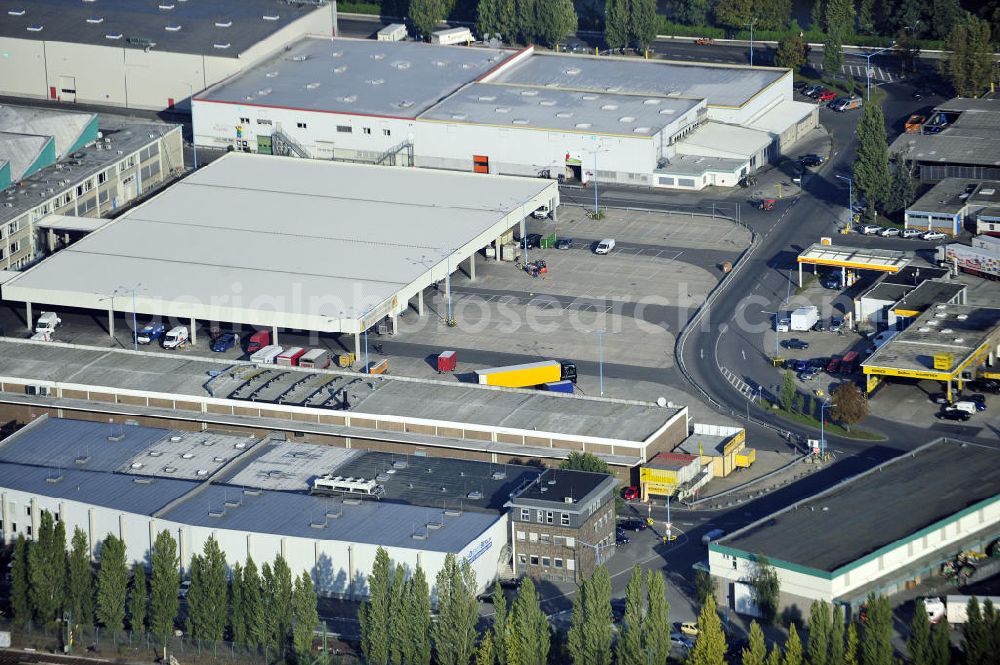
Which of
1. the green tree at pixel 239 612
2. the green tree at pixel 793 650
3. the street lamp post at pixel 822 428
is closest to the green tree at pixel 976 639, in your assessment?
the green tree at pixel 793 650

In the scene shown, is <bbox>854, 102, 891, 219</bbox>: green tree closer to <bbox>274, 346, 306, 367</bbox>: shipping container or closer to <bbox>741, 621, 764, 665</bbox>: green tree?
<bbox>274, 346, 306, 367</bbox>: shipping container

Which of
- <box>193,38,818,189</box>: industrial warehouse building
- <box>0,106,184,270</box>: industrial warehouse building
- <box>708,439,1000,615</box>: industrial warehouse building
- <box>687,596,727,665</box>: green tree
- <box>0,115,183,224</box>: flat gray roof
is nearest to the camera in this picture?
<box>687,596,727,665</box>: green tree

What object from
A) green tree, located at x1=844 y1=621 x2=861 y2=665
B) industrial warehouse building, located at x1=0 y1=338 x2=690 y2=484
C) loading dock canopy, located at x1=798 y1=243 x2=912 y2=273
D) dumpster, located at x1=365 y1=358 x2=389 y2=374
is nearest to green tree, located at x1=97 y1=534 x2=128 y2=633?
industrial warehouse building, located at x1=0 y1=338 x2=690 y2=484

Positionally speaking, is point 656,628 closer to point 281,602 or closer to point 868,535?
point 868,535

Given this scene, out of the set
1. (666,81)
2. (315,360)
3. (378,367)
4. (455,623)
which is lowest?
(378,367)

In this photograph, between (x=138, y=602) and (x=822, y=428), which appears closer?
(x=138, y=602)

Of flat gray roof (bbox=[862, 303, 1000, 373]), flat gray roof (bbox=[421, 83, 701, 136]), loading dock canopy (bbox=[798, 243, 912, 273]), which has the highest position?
flat gray roof (bbox=[862, 303, 1000, 373])

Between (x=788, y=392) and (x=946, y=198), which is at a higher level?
(x=788, y=392)

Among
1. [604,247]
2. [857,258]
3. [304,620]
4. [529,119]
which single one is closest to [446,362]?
[604,247]

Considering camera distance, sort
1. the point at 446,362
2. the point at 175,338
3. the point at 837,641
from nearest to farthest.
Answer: the point at 837,641
the point at 446,362
the point at 175,338
